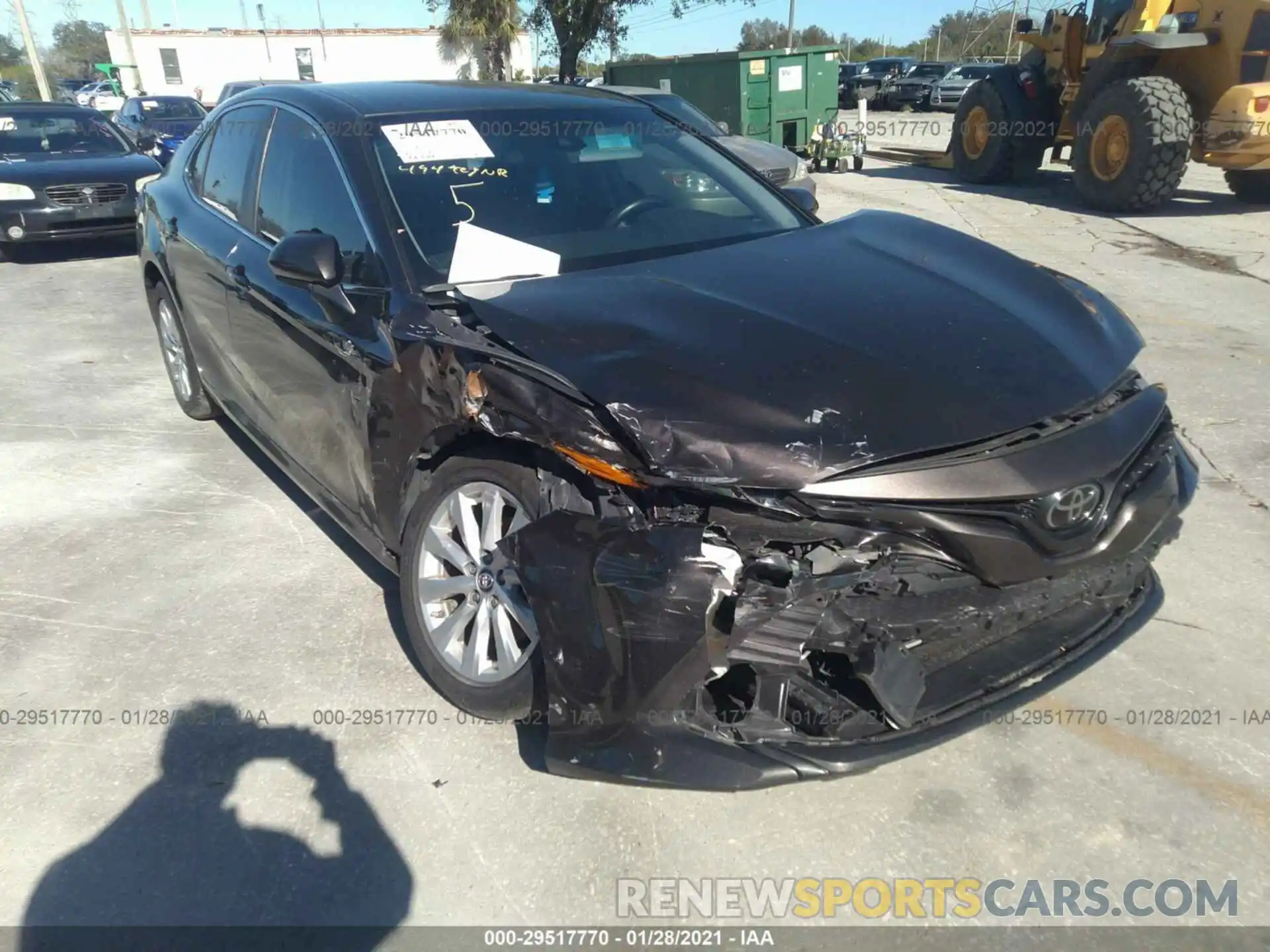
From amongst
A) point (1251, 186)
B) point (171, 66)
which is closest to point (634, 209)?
point (1251, 186)

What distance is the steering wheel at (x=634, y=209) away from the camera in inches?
130

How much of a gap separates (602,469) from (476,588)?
0.69m

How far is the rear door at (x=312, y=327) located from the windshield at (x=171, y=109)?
15.7 meters

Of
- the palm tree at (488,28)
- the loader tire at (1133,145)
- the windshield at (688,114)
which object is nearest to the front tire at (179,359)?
the windshield at (688,114)

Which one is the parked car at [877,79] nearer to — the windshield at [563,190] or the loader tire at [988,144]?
the loader tire at [988,144]

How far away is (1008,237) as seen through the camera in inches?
380

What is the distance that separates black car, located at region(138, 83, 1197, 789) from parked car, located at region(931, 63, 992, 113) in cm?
2761

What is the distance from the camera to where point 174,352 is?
204 inches

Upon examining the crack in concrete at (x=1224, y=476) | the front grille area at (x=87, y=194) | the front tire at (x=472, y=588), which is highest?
the front grille area at (x=87, y=194)

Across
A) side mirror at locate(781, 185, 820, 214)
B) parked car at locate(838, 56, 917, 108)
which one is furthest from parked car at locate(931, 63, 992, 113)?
side mirror at locate(781, 185, 820, 214)

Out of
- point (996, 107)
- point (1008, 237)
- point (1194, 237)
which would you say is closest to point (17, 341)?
point (1008, 237)

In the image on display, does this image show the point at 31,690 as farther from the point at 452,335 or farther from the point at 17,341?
the point at 17,341

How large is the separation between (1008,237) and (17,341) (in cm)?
875

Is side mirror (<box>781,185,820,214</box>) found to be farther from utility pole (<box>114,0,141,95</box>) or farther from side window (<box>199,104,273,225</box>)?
utility pole (<box>114,0,141,95</box>)
